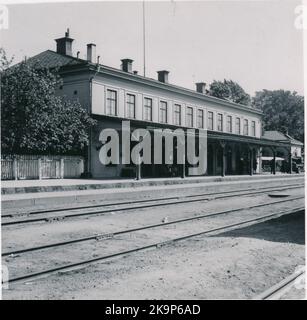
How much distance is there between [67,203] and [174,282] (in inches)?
411

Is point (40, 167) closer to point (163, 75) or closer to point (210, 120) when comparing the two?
point (163, 75)

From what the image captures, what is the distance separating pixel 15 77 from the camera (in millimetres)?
21250

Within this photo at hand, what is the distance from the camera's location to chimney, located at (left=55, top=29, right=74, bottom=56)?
30.5 m

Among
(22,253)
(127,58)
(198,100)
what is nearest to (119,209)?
(22,253)

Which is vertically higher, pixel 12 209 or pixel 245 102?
pixel 245 102

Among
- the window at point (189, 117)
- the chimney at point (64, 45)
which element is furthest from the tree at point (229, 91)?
the chimney at point (64, 45)

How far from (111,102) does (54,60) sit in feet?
16.4

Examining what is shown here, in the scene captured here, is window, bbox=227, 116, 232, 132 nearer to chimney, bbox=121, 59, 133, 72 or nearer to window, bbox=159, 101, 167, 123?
window, bbox=159, 101, 167, 123

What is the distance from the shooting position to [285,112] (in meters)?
77.8

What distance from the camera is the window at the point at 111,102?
94.1 ft

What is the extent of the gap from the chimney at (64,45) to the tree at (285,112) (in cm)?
5116

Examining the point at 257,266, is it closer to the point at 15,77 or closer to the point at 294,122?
the point at 15,77

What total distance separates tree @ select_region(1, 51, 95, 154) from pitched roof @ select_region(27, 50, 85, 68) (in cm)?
469

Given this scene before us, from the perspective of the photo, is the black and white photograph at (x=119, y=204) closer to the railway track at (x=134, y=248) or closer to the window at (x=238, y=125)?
the railway track at (x=134, y=248)
